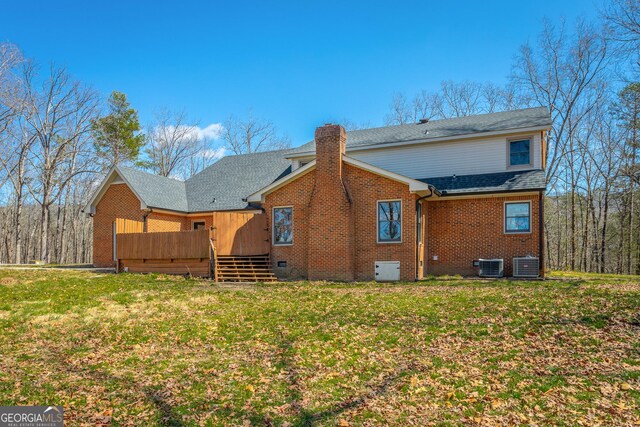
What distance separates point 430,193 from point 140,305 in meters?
9.98

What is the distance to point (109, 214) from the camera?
71.6 ft

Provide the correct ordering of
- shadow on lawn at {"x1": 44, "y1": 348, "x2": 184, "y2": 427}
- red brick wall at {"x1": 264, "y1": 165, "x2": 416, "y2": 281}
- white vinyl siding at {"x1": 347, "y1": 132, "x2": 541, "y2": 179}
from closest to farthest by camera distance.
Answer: shadow on lawn at {"x1": 44, "y1": 348, "x2": 184, "y2": 427}, red brick wall at {"x1": 264, "y1": 165, "x2": 416, "y2": 281}, white vinyl siding at {"x1": 347, "y1": 132, "x2": 541, "y2": 179}

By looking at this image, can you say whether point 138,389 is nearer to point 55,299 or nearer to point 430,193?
point 55,299

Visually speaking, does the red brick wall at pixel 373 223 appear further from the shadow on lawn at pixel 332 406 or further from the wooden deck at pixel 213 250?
the shadow on lawn at pixel 332 406

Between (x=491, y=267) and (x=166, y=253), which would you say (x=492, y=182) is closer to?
(x=491, y=267)

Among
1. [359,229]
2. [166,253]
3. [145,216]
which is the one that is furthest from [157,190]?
[359,229]

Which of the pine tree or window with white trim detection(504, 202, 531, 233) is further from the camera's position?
the pine tree

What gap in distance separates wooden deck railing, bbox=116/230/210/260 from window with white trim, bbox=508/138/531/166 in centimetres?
1230

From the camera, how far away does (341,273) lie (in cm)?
1558

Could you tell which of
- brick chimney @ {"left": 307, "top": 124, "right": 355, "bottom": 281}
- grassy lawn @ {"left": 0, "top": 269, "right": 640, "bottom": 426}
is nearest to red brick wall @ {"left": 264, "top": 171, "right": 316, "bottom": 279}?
brick chimney @ {"left": 307, "top": 124, "right": 355, "bottom": 281}

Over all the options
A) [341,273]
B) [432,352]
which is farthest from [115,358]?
[341,273]

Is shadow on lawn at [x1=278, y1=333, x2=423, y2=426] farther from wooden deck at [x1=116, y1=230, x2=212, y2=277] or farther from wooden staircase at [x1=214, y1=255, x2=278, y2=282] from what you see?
wooden deck at [x1=116, y1=230, x2=212, y2=277]

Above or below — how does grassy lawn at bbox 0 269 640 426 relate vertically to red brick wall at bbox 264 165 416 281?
below

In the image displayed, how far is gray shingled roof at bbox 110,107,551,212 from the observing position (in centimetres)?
1653
